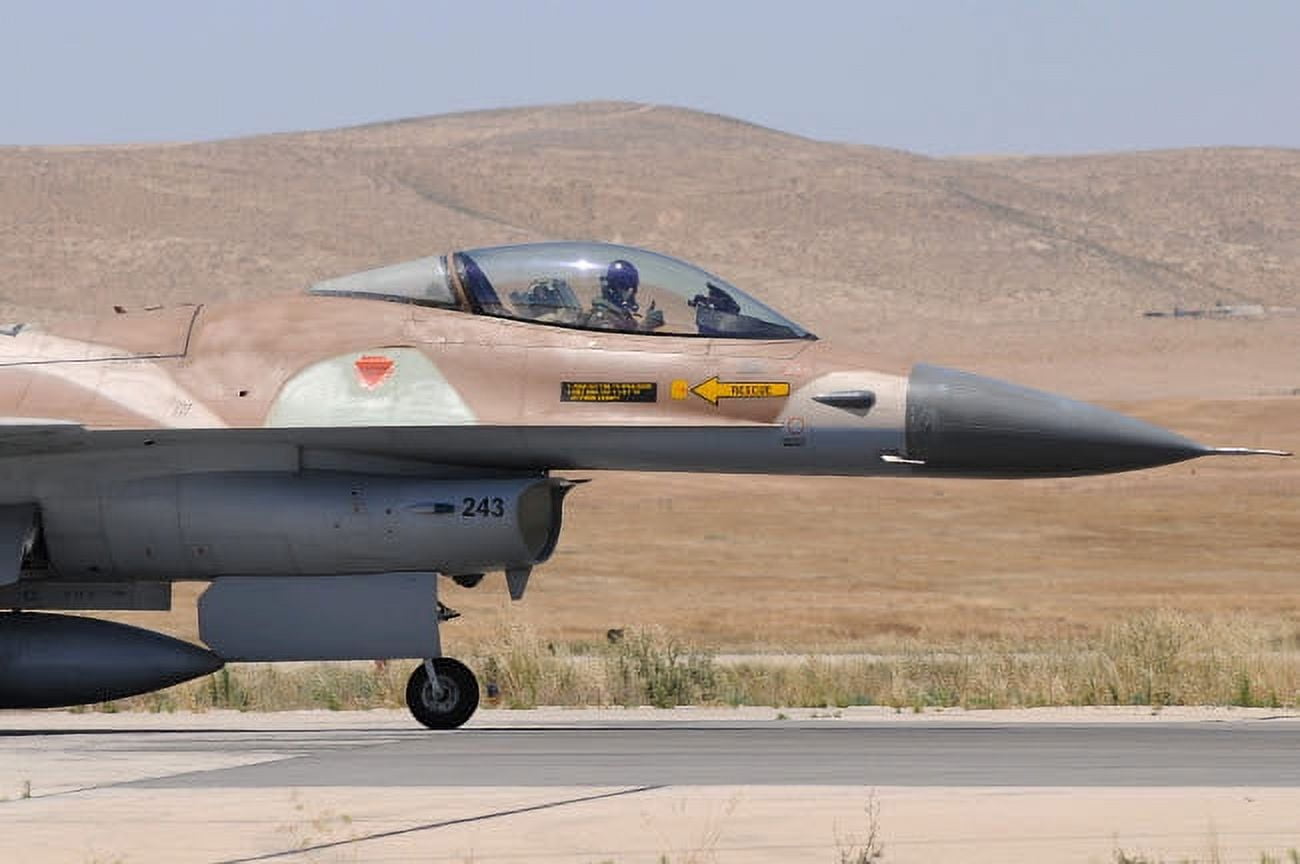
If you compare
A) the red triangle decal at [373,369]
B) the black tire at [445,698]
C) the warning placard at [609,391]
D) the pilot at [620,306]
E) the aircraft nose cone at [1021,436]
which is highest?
the pilot at [620,306]

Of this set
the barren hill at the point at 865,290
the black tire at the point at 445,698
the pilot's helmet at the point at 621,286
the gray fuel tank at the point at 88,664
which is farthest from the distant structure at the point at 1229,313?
the gray fuel tank at the point at 88,664

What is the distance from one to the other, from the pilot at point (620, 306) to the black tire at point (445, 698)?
8.70ft

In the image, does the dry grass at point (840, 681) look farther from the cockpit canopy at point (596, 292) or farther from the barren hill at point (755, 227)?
the barren hill at point (755, 227)

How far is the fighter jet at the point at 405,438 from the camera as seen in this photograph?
15.8m

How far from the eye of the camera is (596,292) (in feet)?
53.6

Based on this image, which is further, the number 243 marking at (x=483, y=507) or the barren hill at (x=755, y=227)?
the barren hill at (x=755, y=227)

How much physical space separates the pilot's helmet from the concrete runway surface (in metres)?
2.99

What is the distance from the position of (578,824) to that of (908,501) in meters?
43.6

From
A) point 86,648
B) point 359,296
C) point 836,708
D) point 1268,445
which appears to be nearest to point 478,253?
point 359,296

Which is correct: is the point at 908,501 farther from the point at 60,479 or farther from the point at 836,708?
the point at 60,479

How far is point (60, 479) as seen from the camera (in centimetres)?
1667

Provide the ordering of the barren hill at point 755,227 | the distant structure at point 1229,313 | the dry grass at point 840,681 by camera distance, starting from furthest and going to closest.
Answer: the barren hill at point 755,227 < the distant structure at point 1229,313 < the dry grass at point 840,681

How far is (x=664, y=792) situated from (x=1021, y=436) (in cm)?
462

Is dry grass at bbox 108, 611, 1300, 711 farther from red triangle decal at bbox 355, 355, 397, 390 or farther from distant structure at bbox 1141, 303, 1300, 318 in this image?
distant structure at bbox 1141, 303, 1300, 318
